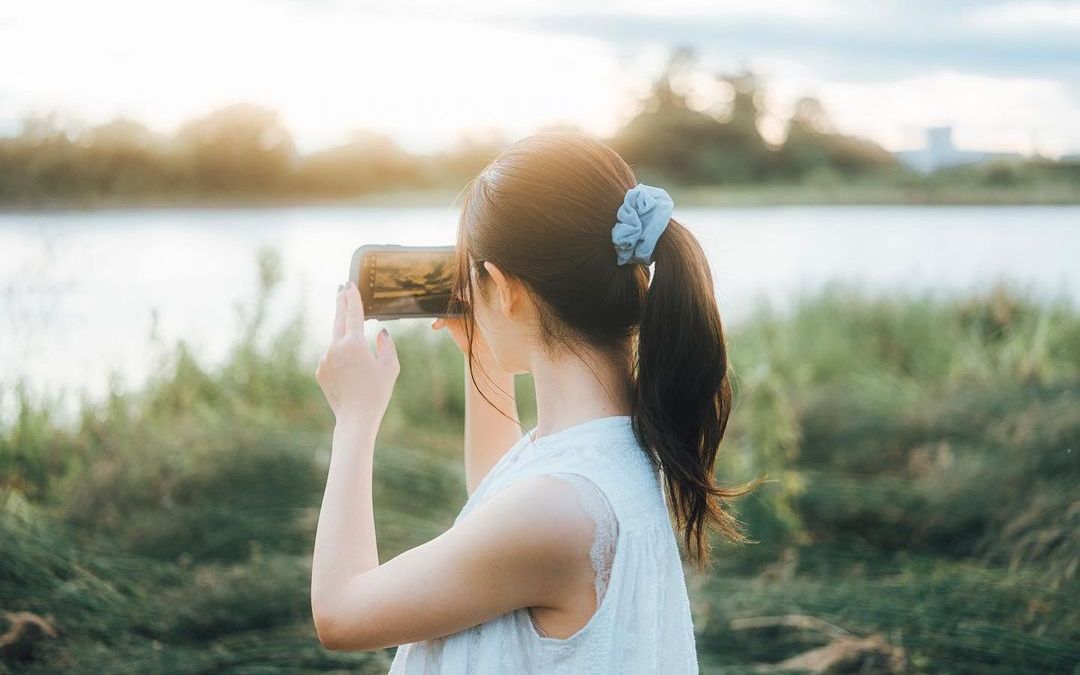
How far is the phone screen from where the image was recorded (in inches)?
59.9

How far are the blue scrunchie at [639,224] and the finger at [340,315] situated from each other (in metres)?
0.40

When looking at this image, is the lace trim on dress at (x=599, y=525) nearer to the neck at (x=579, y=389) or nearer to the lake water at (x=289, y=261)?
the neck at (x=579, y=389)

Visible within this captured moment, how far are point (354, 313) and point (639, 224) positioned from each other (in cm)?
43

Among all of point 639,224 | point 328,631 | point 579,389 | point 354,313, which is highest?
point 639,224

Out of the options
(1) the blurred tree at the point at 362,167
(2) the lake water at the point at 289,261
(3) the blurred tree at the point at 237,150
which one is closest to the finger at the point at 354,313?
(2) the lake water at the point at 289,261

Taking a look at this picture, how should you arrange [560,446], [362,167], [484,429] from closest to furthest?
[560,446] < [484,429] < [362,167]

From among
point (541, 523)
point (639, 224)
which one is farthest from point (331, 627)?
point (639, 224)

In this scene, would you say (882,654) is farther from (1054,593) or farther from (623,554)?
(623,554)

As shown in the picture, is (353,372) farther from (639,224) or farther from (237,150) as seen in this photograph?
(237,150)

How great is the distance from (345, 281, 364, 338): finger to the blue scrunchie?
38cm

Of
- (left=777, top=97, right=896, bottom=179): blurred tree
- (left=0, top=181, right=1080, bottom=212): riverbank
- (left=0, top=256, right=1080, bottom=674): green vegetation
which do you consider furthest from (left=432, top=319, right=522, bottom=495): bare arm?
(left=777, top=97, right=896, bottom=179): blurred tree

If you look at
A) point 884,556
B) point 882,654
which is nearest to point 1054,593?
point 882,654

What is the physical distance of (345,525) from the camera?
1.39 metres

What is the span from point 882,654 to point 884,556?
3.59 ft
